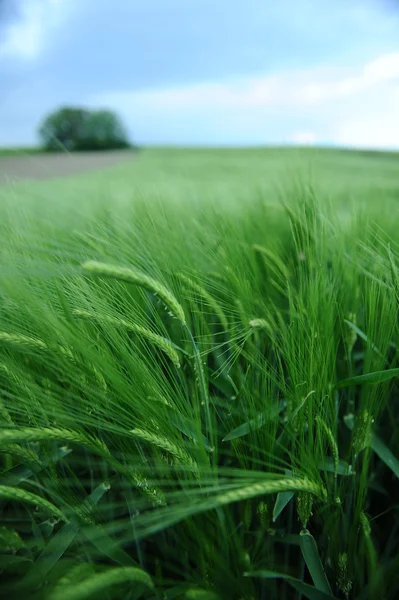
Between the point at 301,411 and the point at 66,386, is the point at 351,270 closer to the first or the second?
the point at 301,411

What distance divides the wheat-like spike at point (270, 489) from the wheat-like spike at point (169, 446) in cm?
3

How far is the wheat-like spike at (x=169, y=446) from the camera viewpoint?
35 cm

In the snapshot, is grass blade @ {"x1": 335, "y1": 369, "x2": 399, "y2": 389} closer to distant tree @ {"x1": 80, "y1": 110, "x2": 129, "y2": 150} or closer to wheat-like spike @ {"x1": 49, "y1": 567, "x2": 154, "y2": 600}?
wheat-like spike @ {"x1": 49, "y1": 567, "x2": 154, "y2": 600}

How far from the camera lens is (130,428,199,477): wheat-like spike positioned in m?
0.35

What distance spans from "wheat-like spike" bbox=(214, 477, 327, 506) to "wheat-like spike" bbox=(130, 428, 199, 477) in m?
0.03

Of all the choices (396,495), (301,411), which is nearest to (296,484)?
(301,411)

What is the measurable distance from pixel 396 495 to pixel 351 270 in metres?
0.25

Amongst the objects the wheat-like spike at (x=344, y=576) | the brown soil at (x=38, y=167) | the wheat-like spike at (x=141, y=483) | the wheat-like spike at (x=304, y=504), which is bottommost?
the wheat-like spike at (x=344, y=576)

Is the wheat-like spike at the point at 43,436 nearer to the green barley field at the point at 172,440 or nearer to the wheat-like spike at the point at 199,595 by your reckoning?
the green barley field at the point at 172,440

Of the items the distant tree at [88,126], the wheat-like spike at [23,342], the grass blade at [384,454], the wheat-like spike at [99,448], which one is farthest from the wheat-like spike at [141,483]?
the distant tree at [88,126]

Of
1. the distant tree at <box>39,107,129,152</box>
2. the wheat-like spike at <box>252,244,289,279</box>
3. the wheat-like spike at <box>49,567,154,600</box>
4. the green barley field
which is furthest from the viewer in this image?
the distant tree at <box>39,107,129,152</box>

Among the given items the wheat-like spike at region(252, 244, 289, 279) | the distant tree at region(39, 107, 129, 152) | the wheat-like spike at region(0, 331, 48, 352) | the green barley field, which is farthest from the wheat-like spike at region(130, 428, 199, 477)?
the distant tree at region(39, 107, 129, 152)

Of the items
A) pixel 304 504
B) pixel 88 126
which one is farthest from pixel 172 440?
pixel 88 126

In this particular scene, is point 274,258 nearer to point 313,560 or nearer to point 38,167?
point 313,560
